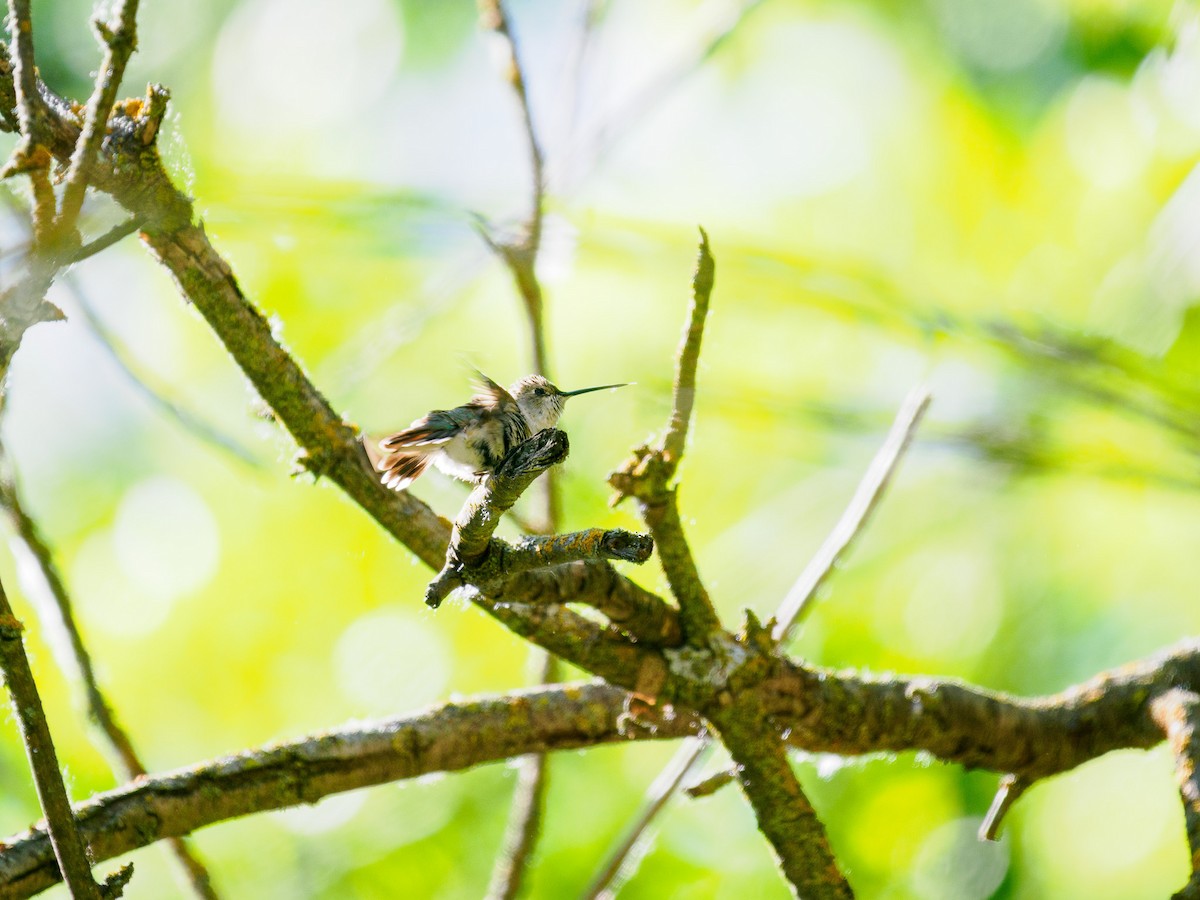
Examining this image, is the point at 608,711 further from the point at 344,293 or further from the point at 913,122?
the point at 913,122

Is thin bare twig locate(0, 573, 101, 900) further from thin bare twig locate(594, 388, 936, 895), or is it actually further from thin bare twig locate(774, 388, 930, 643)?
thin bare twig locate(774, 388, 930, 643)

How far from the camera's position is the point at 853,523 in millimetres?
2334

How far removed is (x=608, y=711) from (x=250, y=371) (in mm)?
970

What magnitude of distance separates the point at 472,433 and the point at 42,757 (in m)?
1.52

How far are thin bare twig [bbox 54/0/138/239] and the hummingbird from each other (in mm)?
982

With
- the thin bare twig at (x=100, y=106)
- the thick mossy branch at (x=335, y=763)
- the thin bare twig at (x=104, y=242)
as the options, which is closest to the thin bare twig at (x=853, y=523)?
the thick mossy branch at (x=335, y=763)

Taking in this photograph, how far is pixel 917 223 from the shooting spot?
21.3ft

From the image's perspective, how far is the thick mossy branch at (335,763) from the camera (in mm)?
1895

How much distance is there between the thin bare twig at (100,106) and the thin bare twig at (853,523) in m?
1.49

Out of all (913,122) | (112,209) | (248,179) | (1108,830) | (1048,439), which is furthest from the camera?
(913,122)

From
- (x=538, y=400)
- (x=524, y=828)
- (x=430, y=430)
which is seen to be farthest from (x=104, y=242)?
(x=538, y=400)

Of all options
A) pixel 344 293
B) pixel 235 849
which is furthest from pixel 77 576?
pixel 344 293

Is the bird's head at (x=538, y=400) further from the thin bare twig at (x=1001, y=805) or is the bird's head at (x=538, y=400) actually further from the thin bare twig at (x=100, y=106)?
the thin bare twig at (x=100, y=106)

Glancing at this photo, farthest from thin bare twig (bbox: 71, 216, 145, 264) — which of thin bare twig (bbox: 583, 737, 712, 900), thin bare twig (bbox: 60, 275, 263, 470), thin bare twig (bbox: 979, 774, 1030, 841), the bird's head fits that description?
thin bare twig (bbox: 979, 774, 1030, 841)
